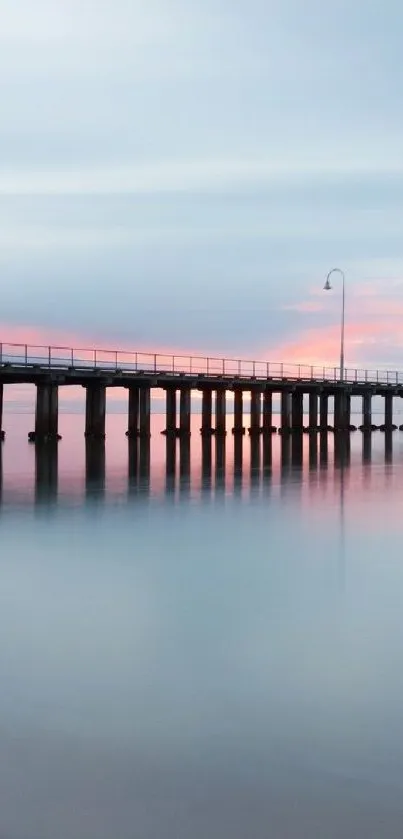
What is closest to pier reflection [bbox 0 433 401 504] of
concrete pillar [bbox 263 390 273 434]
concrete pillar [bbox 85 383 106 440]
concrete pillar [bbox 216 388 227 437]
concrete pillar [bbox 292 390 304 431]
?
concrete pillar [bbox 85 383 106 440]

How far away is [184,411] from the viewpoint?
49250 mm

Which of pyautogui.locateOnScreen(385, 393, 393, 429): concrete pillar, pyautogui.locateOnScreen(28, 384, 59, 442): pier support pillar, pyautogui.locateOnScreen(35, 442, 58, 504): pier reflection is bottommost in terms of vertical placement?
pyautogui.locateOnScreen(35, 442, 58, 504): pier reflection

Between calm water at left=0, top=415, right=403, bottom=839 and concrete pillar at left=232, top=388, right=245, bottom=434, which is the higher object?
concrete pillar at left=232, top=388, right=245, bottom=434

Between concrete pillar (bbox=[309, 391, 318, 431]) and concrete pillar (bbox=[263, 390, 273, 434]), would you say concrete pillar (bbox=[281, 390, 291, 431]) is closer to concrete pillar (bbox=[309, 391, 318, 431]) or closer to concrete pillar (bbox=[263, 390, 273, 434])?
concrete pillar (bbox=[263, 390, 273, 434])

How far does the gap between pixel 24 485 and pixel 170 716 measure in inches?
676

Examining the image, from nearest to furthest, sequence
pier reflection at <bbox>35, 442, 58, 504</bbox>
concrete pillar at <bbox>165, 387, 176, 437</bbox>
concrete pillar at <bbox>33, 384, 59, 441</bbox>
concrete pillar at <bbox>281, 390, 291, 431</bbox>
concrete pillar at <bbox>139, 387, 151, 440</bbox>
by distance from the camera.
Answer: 1. pier reflection at <bbox>35, 442, 58, 504</bbox>
2. concrete pillar at <bbox>33, 384, 59, 441</bbox>
3. concrete pillar at <bbox>139, 387, 151, 440</bbox>
4. concrete pillar at <bbox>165, 387, 176, 437</bbox>
5. concrete pillar at <bbox>281, 390, 291, 431</bbox>

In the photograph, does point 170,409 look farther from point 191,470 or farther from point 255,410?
point 191,470

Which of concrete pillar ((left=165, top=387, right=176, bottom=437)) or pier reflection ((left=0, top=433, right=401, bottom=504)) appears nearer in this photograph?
pier reflection ((left=0, top=433, right=401, bottom=504))

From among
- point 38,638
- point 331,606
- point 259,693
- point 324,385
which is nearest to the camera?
point 259,693

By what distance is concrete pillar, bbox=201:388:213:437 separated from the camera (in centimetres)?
5344

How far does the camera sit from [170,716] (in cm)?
559

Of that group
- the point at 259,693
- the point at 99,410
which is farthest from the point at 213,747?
the point at 99,410

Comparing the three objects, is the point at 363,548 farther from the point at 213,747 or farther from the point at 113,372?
the point at 113,372

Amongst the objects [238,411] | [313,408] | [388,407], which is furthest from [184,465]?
[388,407]
